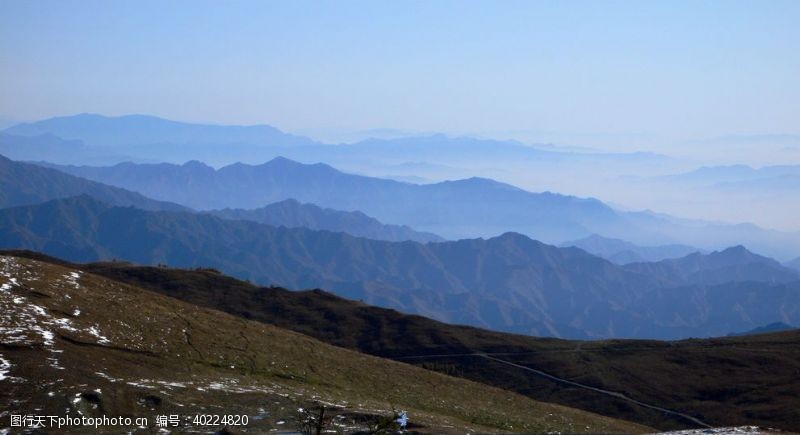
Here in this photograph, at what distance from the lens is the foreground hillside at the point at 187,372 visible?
140ft

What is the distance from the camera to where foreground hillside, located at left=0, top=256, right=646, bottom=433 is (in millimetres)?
42594

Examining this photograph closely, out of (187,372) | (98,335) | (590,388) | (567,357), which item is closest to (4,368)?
(98,335)

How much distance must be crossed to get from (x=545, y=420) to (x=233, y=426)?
2189 centimetres

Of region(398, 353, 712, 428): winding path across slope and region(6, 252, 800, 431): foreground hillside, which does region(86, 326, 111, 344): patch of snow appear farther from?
region(398, 353, 712, 428): winding path across slope

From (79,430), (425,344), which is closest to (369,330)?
(425,344)

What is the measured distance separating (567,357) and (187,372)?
5010 cm

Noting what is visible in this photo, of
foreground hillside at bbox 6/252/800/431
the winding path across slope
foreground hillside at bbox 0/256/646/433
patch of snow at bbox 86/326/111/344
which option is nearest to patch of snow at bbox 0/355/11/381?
foreground hillside at bbox 0/256/646/433

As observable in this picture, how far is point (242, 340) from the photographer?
197 feet

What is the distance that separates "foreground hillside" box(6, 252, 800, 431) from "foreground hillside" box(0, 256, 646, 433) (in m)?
16.1

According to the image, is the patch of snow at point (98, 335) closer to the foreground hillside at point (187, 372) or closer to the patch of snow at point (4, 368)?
the foreground hillside at point (187, 372)

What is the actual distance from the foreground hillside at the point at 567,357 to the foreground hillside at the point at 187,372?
52.8ft

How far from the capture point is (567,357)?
8956cm

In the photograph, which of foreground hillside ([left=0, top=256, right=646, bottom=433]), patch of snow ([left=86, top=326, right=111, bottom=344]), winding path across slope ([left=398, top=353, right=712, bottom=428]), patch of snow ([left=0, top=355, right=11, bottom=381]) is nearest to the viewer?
patch of snow ([left=0, top=355, right=11, bottom=381])

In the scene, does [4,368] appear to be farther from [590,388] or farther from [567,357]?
[567,357]
